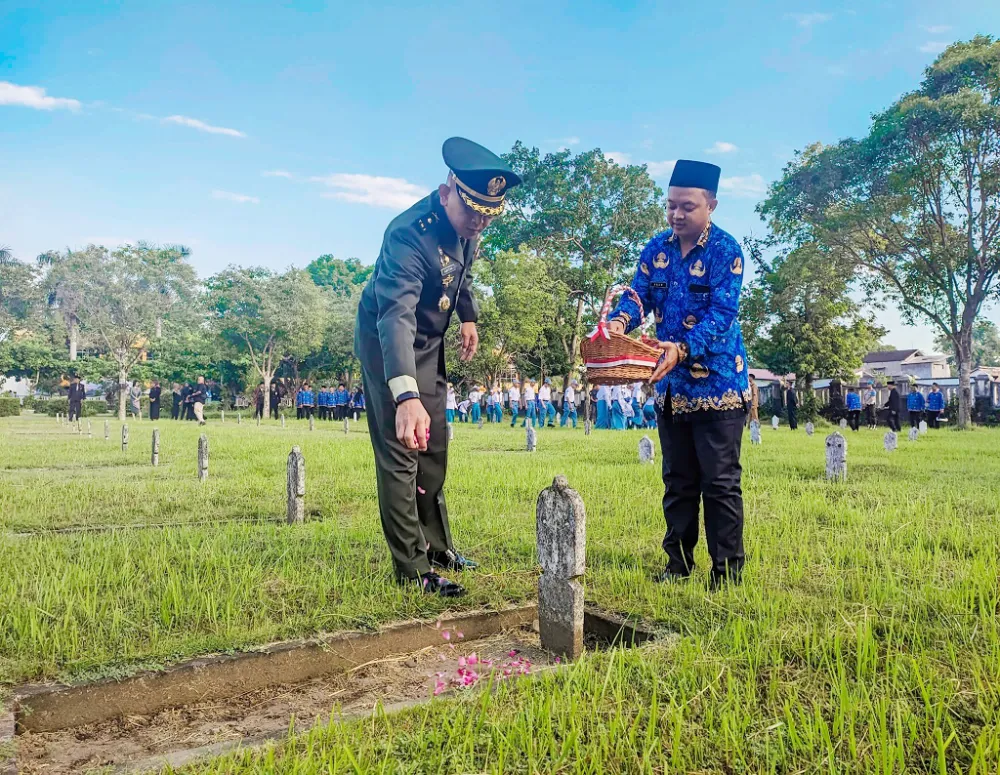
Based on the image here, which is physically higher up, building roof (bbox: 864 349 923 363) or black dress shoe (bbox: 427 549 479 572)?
building roof (bbox: 864 349 923 363)

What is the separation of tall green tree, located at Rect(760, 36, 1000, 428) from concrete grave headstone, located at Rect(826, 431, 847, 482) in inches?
761

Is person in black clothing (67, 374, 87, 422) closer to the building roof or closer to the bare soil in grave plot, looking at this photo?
the bare soil in grave plot

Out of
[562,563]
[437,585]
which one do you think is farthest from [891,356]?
[562,563]

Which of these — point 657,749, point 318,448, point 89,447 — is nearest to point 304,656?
point 657,749

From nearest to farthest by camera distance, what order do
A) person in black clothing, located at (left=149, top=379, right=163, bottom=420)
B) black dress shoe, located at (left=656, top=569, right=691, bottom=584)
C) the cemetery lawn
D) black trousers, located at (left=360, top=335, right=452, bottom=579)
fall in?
the cemetery lawn < black trousers, located at (left=360, top=335, right=452, bottom=579) < black dress shoe, located at (left=656, top=569, right=691, bottom=584) < person in black clothing, located at (left=149, top=379, right=163, bottom=420)

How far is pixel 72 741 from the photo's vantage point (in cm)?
271

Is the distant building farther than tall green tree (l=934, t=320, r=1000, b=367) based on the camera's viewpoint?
No

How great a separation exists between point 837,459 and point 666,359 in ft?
20.9

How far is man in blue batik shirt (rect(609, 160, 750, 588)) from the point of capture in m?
4.08

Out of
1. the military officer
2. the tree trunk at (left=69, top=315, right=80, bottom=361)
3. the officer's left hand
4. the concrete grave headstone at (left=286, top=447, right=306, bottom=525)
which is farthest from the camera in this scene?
the tree trunk at (left=69, top=315, right=80, bottom=361)

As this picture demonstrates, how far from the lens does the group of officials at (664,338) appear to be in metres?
4.00

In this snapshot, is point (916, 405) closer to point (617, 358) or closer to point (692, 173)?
point (692, 173)

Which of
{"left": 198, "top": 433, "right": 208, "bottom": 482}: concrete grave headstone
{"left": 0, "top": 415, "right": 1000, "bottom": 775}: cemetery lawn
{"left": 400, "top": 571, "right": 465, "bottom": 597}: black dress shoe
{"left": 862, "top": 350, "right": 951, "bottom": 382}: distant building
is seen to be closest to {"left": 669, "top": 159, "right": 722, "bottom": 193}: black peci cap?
{"left": 0, "top": 415, "right": 1000, "bottom": 775}: cemetery lawn

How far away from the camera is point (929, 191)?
83.7 ft
